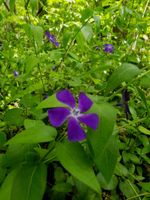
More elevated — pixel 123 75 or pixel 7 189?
pixel 123 75

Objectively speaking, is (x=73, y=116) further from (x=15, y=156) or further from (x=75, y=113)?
(x=15, y=156)

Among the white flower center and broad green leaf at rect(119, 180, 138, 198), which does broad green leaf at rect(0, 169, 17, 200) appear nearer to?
the white flower center

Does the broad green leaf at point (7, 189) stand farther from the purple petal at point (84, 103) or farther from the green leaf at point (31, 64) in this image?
the green leaf at point (31, 64)

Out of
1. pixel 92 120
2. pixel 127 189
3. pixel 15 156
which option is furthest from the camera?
pixel 127 189

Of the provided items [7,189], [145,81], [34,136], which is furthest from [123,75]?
[7,189]

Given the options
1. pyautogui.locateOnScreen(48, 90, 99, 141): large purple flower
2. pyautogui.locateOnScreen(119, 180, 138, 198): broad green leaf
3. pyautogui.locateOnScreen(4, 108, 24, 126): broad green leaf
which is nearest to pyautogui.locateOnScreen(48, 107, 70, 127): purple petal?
pyautogui.locateOnScreen(48, 90, 99, 141): large purple flower

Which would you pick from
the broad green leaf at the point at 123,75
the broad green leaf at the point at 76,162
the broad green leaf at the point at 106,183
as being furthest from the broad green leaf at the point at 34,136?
the broad green leaf at the point at 106,183
